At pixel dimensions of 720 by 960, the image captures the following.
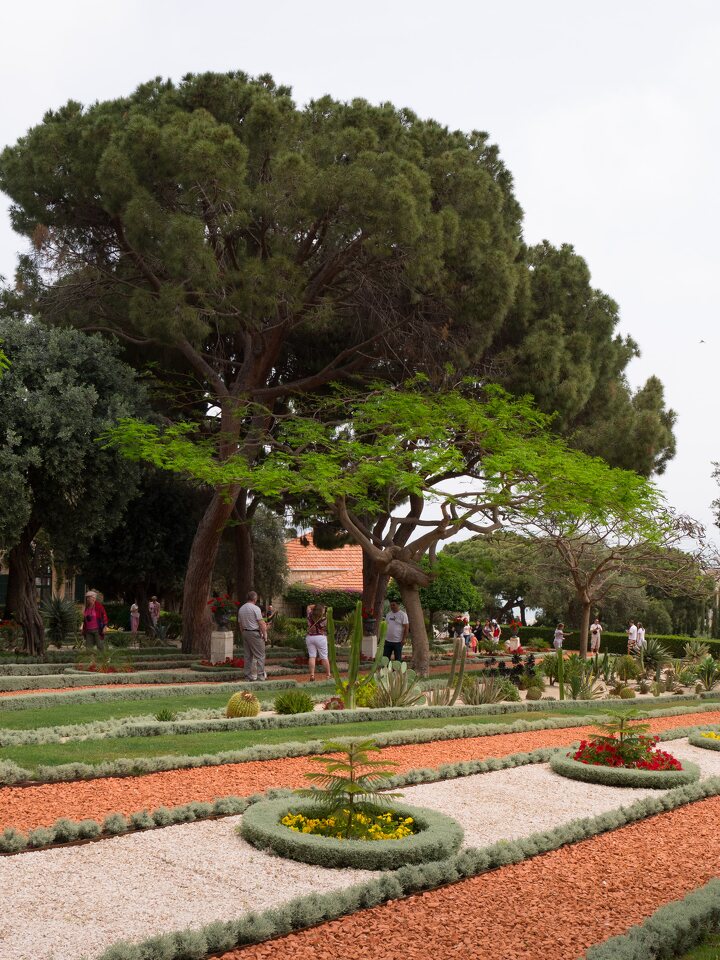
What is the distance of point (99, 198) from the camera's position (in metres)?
22.7

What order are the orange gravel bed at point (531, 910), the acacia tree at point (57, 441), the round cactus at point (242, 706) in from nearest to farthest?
the orange gravel bed at point (531, 910) → the round cactus at point (242, 706) → the acacia tree at point (57, 441)

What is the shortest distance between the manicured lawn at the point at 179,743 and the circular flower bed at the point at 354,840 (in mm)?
2990

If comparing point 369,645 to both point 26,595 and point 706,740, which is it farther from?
point 706,740

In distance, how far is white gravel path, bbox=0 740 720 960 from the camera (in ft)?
16.5

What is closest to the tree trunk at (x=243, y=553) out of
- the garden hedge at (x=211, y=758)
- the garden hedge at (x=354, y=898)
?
the garden hedge at (x=211, y=758)

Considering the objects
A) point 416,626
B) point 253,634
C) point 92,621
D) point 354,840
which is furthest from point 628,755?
point 92,621

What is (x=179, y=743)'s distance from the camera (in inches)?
436

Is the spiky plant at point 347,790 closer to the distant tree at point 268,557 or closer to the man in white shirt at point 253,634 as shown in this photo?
the man in white shirt at point 253,634

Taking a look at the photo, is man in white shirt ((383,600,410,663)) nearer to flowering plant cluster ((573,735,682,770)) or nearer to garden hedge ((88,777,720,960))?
flowering plant cluster ((573,735,682,770))

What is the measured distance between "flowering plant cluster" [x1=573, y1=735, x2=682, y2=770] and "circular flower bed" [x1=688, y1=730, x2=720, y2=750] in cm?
272

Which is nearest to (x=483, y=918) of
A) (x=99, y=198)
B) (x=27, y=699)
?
(x=27, y=699)

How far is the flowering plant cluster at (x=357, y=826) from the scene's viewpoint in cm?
696

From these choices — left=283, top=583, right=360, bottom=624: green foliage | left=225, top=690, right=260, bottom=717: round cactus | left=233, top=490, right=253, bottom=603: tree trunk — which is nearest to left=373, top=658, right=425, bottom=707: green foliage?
left=225, top=690, right=260, bottom=717: round cactus

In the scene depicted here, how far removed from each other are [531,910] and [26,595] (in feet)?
63.4
